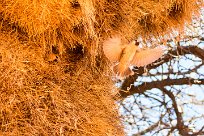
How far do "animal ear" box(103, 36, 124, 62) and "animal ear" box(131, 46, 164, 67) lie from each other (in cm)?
6

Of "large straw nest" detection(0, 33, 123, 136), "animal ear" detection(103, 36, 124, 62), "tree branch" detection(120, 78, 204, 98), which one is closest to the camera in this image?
"large straw nest" detection(0, 33, 123, 136)

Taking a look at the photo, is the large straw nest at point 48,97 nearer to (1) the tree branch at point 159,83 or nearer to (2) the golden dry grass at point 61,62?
(2) the golden dry grass at point 61,62

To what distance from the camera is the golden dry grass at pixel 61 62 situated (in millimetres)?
1037

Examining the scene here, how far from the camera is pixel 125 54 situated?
120 centimetres

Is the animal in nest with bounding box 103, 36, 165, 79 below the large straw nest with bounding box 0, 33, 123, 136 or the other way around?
the other way around

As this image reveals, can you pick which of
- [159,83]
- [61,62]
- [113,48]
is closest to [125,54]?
[113,48]

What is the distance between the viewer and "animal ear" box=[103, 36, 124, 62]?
1.18 meters

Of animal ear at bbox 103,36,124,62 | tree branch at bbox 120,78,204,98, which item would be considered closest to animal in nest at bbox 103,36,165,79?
animal ear at bbox 103,36,124,62

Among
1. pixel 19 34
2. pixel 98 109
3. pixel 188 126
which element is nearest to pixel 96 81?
pixel 98 109

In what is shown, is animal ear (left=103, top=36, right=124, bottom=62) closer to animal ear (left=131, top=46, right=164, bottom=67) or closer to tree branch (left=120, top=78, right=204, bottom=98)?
animal ear (left=131, top=46, right=164, bottom=67)

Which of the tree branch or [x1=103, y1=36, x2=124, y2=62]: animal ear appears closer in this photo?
[x1=103, y1=36, x2=124, y2=62]: animal ear

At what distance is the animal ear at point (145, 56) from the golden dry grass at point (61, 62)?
51mm

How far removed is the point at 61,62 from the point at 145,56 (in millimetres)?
214

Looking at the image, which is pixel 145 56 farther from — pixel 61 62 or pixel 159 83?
pixel 159 83
